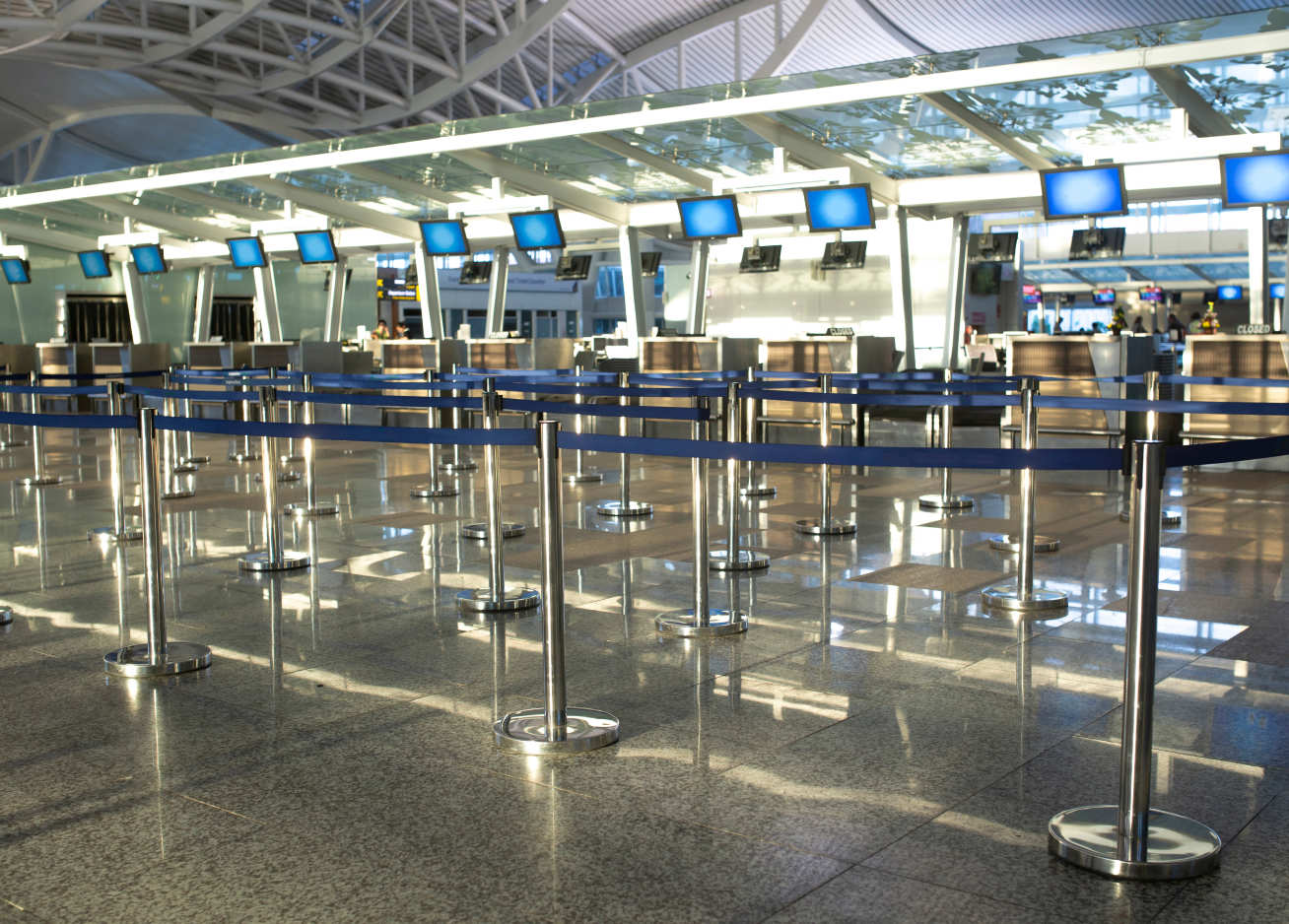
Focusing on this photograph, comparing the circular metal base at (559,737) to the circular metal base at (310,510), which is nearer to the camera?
the circular metal base at (559,737)

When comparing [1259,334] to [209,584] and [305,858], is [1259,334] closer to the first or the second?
[209,584]

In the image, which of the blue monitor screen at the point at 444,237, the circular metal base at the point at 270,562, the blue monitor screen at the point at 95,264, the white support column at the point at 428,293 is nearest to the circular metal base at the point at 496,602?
the circular metal base at the point at 270,562

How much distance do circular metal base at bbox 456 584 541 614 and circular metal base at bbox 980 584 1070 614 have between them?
8.35 feet

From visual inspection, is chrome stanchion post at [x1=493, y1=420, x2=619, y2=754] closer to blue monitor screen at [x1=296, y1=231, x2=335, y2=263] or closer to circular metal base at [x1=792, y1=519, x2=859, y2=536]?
circular metal base at [x1=792, y1=519, x2=859, y2=536]

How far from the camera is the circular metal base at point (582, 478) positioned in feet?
42.5

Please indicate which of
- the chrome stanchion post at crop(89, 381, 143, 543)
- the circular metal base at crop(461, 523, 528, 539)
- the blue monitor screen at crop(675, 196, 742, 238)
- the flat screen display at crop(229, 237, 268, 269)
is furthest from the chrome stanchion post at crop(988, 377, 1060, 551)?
the flat screen display at crop(229, 237, 268, 269)

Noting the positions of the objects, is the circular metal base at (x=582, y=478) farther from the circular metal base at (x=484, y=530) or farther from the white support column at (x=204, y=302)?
the white support column at (x=204, y=302)

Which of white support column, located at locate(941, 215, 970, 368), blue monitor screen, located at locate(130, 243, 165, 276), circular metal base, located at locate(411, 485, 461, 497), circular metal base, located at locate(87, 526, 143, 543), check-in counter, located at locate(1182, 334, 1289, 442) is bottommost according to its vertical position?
circular metal base, located at locate(87, 526, 143, 543)

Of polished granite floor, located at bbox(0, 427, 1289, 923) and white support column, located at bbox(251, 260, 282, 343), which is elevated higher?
white support column, located at bbox(251, 260, 282, 343)

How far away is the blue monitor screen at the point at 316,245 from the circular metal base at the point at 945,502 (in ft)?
63.5

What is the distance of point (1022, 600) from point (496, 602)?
9.53 ft

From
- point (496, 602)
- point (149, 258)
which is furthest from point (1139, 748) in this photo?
point (149, 258)

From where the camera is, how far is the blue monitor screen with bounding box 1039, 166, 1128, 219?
55.2ft

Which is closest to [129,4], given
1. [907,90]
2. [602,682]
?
[907,90]
